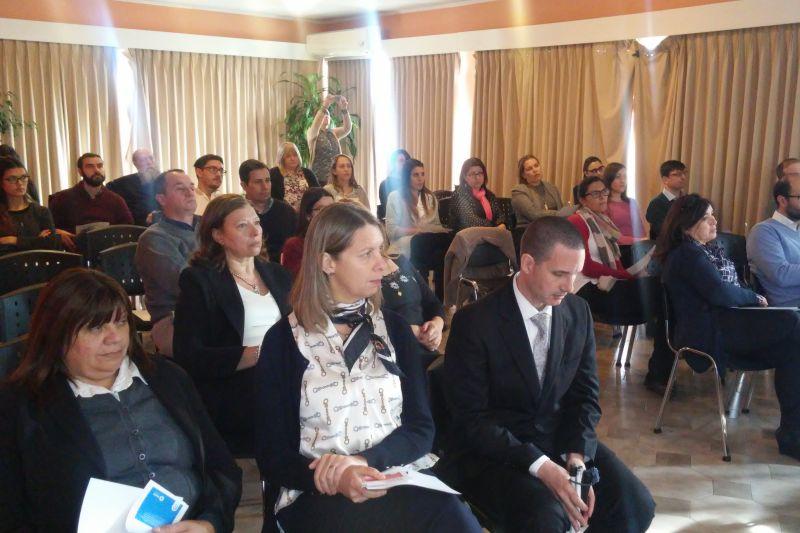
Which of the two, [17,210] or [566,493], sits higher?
[17,210]

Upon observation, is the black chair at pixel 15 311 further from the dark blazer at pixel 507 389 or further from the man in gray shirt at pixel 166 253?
the dark blazer at pixel 507 389

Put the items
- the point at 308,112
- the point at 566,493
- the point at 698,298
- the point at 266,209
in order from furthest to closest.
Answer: the point at 308,112 < the point at 266,209 < the point at 698,298 < the point at 566,493

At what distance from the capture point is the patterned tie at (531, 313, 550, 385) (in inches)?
96.9

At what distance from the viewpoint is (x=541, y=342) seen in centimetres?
248

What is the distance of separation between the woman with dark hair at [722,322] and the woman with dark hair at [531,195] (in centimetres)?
324

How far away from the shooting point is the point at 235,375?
9.44 ft

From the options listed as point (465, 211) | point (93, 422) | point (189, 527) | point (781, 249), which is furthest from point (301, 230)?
point (465, 211)

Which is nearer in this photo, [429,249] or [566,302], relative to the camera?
[566,302]

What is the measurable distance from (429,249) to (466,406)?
4.35m

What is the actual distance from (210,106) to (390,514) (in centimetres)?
933

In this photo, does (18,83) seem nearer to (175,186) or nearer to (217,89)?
(217,89)

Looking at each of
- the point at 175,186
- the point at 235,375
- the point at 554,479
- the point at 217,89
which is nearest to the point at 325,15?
the point at 217,89

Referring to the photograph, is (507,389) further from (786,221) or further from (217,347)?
(786,221)

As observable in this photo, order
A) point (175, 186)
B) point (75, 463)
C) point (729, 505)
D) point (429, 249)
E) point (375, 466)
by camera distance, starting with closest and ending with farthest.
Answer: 1. point (75, 463)
2. point (375, 466)
3. point (729, 505)
4. point (175, 186)
5. point (429, 249)
